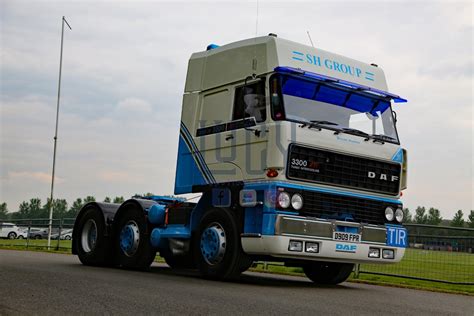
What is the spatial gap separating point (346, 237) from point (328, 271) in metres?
1.92

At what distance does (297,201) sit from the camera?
9.66 meters

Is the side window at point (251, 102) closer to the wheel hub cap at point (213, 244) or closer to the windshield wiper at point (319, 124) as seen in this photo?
the windshield wiper at point (319, 124)

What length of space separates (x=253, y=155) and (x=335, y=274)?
2.98 meters

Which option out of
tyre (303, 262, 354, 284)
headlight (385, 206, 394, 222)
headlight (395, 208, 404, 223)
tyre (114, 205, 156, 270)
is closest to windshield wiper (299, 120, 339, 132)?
headlight (385, 206, 394, 222)

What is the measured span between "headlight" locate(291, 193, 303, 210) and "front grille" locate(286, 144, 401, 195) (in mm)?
260

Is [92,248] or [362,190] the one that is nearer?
[362,190]

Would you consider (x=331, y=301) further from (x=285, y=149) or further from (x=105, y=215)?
(x=105, y=215)

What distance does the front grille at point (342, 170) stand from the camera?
973 cm

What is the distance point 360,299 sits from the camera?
8.80 metres

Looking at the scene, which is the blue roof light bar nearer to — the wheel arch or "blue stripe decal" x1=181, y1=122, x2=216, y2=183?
"blue stripe decal" x1=181, y1=122, x2=216, y2=183

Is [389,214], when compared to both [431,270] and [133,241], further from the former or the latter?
[133,241]

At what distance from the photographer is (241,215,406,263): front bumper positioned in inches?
370

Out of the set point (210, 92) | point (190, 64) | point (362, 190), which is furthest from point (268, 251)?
point (190, 64)

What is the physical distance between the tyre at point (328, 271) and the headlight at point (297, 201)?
6.55 ft
